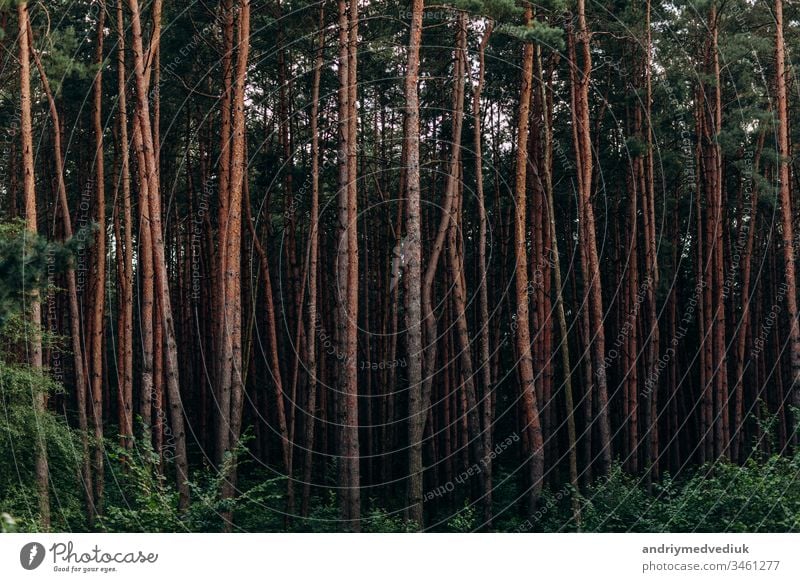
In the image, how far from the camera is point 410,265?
17547 mm

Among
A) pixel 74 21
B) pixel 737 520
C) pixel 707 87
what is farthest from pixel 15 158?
pixel 737 520

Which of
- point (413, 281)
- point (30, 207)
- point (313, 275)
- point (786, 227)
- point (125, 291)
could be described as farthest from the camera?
point (125, 291)

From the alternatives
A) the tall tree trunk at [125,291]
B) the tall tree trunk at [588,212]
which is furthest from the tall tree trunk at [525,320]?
the tall tree trunk at [125,291]

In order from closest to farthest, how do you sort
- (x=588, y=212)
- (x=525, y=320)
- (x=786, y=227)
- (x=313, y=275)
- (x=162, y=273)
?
(x=162, y=273) < (x=786, y=227) < (x=525, y=320) < (x=588, y=212) < (x=313, y=275)

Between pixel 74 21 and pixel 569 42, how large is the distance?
13241 millimetres

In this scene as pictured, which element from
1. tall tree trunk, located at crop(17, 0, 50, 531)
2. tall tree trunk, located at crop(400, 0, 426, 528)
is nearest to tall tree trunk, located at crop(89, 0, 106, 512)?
tall tree trunk, located at crop(17, 0, 50, 531)

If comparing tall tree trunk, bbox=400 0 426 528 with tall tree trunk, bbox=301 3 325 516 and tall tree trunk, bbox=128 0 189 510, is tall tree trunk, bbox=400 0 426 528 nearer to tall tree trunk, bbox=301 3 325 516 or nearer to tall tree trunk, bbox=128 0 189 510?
tall tree trunk, bbox=128 0 189 510

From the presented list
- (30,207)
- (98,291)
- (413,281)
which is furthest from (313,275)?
(30,207)

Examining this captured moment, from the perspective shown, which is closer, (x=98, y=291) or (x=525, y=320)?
(x=525, y=320)

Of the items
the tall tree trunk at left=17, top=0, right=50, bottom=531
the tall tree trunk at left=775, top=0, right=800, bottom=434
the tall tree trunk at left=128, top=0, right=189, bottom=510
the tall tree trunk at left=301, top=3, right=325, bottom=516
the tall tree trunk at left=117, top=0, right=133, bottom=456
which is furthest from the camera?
the tall tree trunk at left=301, top=3, right=325, bottom=516

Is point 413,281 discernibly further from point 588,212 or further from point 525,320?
point 588,212

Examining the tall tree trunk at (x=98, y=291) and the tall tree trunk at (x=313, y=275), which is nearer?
the tall tree trunk at (x=98, y=291)

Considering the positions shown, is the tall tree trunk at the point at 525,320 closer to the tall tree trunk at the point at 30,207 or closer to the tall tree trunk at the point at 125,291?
the tall tree trunk at the point at 125,291

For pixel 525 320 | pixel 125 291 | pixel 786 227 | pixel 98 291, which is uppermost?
pixel 786 227
